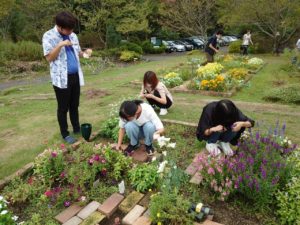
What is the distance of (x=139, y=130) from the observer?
11.8ft

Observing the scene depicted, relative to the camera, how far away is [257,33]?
1970 cm

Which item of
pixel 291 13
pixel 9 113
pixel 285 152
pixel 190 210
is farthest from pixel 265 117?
pixel 291 13

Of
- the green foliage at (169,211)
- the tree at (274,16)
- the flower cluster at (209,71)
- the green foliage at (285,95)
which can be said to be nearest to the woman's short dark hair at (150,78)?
the green foliage at (169,211)

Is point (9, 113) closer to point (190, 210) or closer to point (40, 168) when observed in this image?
point (40, 168)

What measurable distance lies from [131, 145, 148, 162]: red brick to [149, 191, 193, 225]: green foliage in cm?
105

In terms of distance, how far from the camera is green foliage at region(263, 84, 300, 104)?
6.30 m

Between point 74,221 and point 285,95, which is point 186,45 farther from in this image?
point 74,221

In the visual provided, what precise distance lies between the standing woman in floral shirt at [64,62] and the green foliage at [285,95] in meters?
4.66

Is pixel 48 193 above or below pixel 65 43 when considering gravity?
below

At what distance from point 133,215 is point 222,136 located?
1.56 metres

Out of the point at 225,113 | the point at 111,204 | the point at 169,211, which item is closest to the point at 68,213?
the point at 111,204

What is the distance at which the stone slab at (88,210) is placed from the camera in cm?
261

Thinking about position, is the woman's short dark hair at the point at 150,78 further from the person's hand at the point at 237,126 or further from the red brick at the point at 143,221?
the red brick at the point at 143,221

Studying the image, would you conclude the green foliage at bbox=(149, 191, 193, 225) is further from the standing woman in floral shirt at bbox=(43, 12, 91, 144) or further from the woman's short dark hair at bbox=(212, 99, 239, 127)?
the standing woman in floral shirt at bbox=(43, 12, 91, 144)
